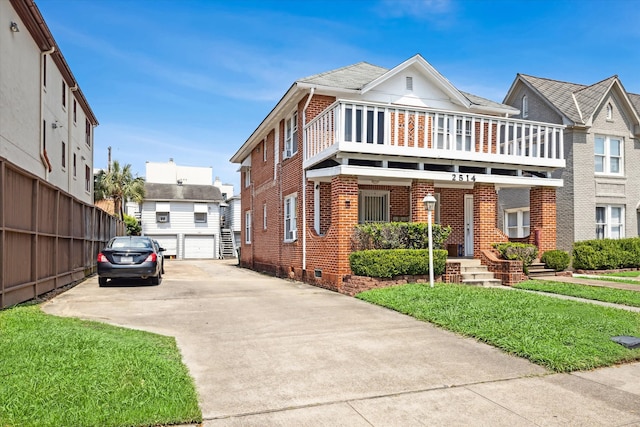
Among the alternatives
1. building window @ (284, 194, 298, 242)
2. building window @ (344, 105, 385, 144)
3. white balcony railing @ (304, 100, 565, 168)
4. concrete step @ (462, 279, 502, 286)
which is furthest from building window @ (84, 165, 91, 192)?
concrete step @ (462, 279, 502, 286)

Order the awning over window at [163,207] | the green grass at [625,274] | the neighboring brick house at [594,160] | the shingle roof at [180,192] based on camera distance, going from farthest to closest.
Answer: the shingle roof at [180,192] < the awning over window at [163,207] < the neighboring brick house at [594,160] < the green grass at [625,274]

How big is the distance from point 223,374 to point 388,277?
284 inches

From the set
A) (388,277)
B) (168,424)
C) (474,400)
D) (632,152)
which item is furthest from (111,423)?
(632,152)

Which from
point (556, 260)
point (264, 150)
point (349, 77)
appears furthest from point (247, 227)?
point (556, 260)

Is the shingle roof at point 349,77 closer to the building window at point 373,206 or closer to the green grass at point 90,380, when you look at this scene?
the building window at point 373,206

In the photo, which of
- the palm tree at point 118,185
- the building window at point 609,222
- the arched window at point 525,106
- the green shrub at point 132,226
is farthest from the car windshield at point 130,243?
the green shrub at point 132,226

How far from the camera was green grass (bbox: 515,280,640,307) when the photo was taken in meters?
10.5

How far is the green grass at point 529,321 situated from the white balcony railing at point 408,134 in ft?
13.6

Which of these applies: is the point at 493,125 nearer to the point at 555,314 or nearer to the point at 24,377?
Result: the point at 555,314

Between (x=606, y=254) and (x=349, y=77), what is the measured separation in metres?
11.3

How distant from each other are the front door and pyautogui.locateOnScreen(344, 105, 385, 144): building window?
6.03 meters

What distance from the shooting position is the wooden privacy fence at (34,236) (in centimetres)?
856

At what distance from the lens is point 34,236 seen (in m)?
9.88

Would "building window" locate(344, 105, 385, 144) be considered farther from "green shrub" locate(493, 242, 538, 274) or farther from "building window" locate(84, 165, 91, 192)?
"building window" locate(84, 165, 91, 192)
